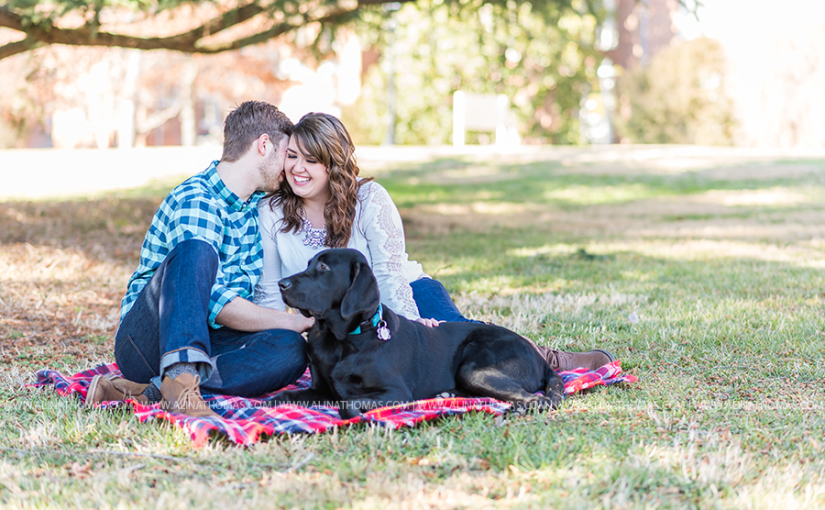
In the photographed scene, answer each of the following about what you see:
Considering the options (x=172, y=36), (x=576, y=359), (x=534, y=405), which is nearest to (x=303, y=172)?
(x=534, y=405)

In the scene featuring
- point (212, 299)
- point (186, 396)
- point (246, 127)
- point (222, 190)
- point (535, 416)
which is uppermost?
point (246, 127)

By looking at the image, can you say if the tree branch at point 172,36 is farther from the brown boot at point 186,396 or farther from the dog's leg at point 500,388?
the dog's leg at point 500,388

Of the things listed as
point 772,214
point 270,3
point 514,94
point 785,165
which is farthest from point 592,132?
point 270,3

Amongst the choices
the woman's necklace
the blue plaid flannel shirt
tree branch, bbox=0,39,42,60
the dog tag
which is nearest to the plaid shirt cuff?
the blue plaid flannel shirt

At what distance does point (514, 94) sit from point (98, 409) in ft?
83.8

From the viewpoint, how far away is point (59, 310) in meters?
5.88

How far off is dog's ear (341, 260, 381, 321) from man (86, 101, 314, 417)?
0.59 meters

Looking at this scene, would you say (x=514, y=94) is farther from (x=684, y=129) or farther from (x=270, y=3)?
(x=270, y=3)

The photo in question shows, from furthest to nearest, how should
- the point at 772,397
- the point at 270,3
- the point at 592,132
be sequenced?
1. the point at 592,132
2. the point at 270,3
3. the point at 772,397

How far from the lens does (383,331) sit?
11.1ft

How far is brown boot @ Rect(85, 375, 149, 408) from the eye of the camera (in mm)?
3514

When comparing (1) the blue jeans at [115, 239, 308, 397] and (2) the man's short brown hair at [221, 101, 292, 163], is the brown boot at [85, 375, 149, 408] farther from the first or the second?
(2) the man's short brown hair at [221, 101, 292, 163]

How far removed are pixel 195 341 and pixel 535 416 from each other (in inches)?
60.4

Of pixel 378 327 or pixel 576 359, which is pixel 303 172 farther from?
pixel 576 359
